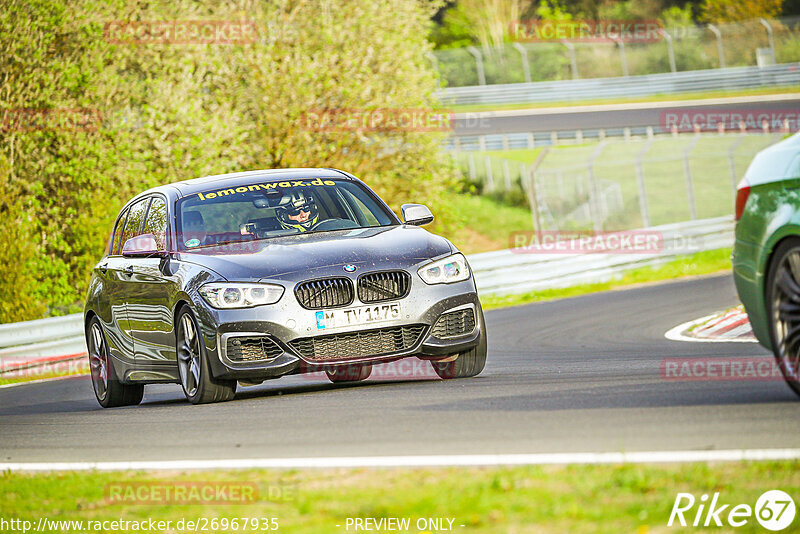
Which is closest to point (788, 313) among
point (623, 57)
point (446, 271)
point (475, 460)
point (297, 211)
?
point (475, 460)

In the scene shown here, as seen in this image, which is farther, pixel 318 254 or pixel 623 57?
pixel 623 57

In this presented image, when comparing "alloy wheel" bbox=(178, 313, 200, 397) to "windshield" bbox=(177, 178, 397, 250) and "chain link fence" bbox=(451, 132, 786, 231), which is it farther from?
"chain link fence" bbox=(451, 132, 786, 231)

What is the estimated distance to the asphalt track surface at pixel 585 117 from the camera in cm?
4891

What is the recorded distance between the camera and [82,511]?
573cm

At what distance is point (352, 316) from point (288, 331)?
1.42 ft

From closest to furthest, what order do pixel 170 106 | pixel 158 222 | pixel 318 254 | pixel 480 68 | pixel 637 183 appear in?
pixel 318 254
pixel 158 222
pixel 170 106
pixel 637 183
pixel 480 68

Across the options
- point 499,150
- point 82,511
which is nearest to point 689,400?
point 82,511

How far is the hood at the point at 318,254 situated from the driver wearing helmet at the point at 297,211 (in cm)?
26

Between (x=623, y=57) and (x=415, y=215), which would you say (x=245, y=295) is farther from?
(x=623, y=57)

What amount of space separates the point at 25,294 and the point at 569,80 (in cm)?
4337

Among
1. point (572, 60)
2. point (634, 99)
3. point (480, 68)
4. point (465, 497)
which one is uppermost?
point (465, 497)

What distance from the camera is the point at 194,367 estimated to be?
9.30 m


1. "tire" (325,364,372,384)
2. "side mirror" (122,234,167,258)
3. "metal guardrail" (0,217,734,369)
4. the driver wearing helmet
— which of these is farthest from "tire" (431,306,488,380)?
"metal guardrail" (0,217,734,369)

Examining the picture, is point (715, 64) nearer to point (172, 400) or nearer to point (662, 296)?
point (662, 296)
